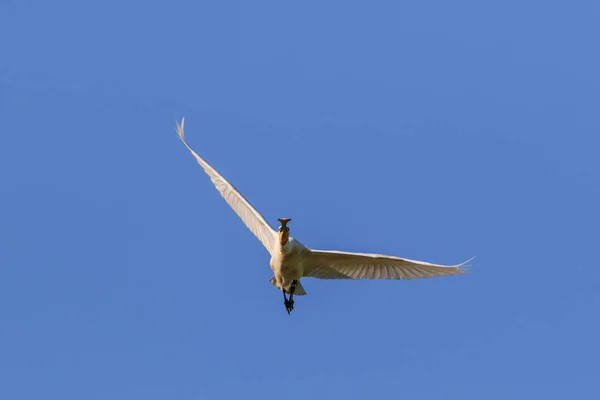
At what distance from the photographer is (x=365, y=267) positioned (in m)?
34.1

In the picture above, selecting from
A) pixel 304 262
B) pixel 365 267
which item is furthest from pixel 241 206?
pixel 365 267

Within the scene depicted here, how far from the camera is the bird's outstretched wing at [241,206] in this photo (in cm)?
3456

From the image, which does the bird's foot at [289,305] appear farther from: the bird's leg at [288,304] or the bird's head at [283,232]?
the bird's head at [283,232]

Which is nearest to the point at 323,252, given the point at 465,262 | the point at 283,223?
the point at 283,223

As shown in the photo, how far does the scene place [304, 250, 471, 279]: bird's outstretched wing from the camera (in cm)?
3322

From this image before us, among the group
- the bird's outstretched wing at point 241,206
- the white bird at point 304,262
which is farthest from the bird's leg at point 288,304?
the bird's outstretched wing at point 241,206

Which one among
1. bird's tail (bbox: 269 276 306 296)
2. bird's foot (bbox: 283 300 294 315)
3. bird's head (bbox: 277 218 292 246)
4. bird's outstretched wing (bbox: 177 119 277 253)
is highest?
bird's outstretched wing (bbox: 177 119 277 253)

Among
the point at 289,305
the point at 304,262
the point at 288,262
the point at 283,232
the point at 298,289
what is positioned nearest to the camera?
the point at 283,232

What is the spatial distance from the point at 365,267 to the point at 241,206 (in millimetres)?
3893

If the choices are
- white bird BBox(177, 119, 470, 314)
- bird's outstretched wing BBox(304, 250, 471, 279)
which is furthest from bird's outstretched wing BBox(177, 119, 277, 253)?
bird's outstretched wing BBox(304, 250, 471, 279)

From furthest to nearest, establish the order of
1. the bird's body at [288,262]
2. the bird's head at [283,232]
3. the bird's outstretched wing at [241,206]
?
the bird's outstretched wing at [241,206], the bird's body at [288,262], the bird's head at [283,232]

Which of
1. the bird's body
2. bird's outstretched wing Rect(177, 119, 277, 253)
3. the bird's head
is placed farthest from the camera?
bird's outstretched wing Rect(177, 119, 277, 253)

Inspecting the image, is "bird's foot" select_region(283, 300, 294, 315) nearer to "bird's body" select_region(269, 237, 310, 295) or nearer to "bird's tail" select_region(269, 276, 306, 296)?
"bird's tail" select_region(269, 276, 306, 296)

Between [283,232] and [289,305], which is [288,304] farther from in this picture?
[283,232]
